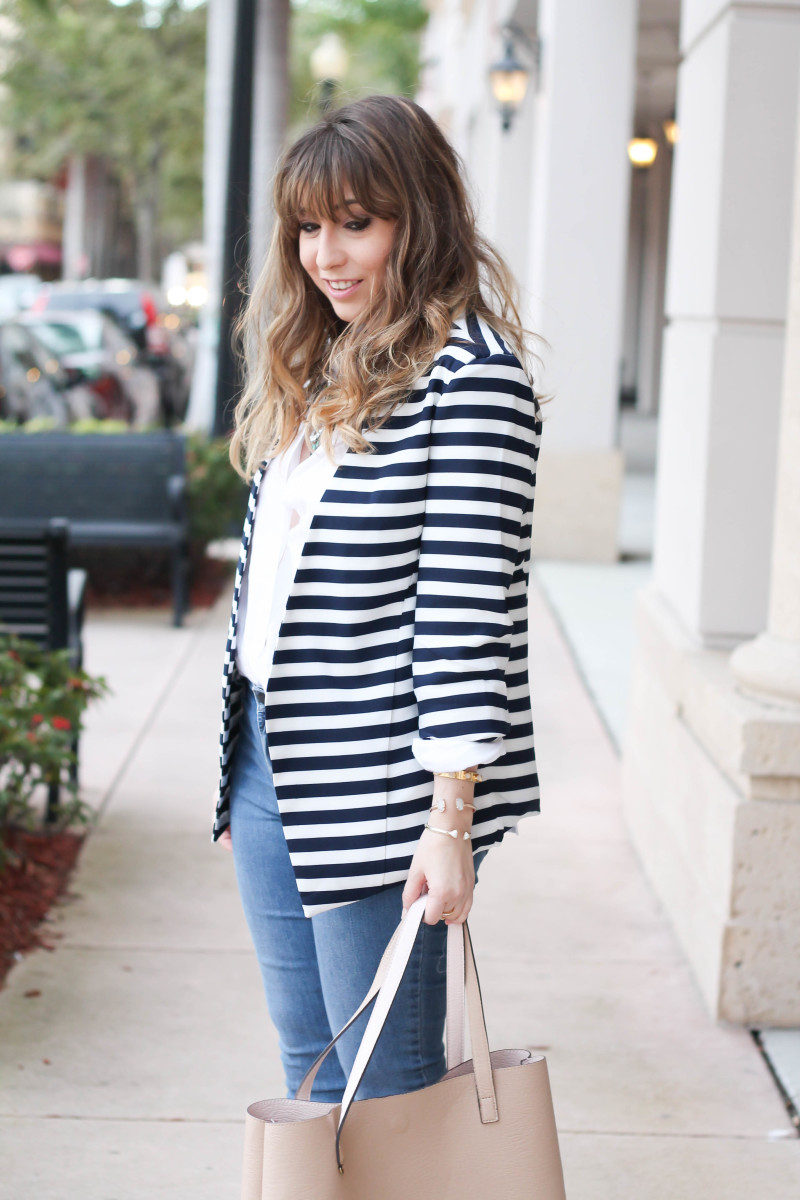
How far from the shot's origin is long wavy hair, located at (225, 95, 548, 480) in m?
1.86

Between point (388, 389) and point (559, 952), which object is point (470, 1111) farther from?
point (559, 952)

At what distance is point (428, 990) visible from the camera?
1907mm

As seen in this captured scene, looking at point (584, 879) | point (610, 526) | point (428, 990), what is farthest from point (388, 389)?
point (610, 526)

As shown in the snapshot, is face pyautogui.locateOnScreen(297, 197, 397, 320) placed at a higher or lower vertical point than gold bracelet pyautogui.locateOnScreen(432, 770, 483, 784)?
higher

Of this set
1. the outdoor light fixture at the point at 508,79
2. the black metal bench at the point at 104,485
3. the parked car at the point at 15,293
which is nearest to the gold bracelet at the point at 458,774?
the black metal bench at the point at 104,485

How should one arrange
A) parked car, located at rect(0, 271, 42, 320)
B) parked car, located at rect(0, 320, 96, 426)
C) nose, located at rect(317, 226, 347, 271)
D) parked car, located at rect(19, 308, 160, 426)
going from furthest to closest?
parked car, located at rect(0, 271, 42, 320) → parked car, located at rect(19, 308, 160, 426) → parked car, located at rect(0, 320, 96, 426) → nose, located at rect(317, 226, 347, 271)

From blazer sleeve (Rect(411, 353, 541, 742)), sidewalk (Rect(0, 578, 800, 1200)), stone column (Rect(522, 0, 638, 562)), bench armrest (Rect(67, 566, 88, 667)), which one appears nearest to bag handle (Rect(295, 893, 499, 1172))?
blazer sleeve (Rect(411, 353, 541, 742))

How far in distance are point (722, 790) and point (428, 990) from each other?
172 centimetres

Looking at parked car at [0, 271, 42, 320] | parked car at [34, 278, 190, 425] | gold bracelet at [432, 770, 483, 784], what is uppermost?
parked car at [0, 271, 42, 320]

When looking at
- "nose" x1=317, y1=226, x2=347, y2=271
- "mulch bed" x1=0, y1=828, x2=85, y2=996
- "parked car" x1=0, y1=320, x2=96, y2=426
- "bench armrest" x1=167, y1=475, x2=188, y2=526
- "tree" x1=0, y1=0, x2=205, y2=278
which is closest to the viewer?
"nose" x1=317, y1=226, x2=347, y2=271

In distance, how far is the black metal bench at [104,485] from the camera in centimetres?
786

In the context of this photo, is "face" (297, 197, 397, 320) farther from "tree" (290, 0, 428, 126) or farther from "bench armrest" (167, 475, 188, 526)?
"tree" (290, 0, 428, 126)

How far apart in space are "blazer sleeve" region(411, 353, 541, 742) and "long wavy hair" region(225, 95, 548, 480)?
10 centimetres

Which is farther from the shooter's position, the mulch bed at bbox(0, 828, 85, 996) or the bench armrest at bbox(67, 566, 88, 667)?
the bench armrest at bbox(67, 566, 88, 667)
